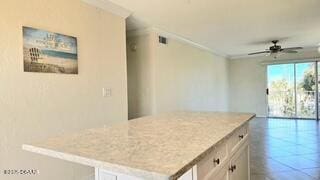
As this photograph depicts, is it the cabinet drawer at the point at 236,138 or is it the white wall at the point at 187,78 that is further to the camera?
the white wall at the point at 187,78

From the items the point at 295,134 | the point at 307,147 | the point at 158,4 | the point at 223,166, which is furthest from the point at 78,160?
the point at 295,134

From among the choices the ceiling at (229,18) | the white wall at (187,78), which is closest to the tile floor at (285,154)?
the white wall at (187,78)

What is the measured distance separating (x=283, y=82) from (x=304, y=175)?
5.81 metres

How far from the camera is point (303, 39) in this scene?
19.4ft

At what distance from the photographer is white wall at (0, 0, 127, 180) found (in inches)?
82.4

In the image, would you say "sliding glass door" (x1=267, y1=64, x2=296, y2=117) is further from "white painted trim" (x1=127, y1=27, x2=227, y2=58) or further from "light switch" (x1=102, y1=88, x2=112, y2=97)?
"light switch" (x1=102, y1=88, x2=112, y2=97)

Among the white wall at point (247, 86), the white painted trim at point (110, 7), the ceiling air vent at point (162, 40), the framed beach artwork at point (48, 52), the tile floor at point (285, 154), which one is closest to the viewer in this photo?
the framed beach artwork at point (48, 52)

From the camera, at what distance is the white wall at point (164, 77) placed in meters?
4.55

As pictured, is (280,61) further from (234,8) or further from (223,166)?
(223,166)

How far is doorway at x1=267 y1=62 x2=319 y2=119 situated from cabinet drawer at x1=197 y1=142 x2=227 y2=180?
757 cm

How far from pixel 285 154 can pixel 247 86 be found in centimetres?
517

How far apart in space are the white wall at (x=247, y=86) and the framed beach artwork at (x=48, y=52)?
7351mm

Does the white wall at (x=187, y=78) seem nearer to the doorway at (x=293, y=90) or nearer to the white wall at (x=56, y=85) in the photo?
the white wall at (x=56, y=85)

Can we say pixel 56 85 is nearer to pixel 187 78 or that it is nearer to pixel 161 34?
pixel 161 34
